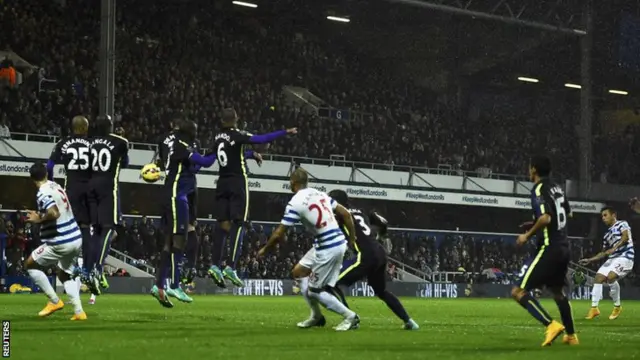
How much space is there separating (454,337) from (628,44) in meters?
43.2

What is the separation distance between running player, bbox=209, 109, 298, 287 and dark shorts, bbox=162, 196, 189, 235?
75 cm

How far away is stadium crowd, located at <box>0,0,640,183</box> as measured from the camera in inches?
1750

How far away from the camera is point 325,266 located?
15.3 meters

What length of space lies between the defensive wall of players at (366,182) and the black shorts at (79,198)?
72.8ft

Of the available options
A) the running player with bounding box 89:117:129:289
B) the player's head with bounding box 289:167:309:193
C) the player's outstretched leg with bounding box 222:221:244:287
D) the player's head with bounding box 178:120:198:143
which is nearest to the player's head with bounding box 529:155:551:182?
the player's head with bounding box 289:167:309:193

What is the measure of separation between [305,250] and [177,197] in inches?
1086

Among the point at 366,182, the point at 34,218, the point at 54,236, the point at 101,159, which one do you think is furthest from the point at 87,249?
the point at 366,182

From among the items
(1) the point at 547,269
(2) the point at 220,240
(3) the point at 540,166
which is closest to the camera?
(1) the point at 547,269

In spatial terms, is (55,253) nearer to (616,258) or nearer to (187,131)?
(187,131)

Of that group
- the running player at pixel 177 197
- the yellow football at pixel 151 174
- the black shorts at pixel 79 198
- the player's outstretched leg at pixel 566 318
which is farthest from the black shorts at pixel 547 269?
the yellow football at pixel 151 174

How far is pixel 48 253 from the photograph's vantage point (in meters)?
16.2

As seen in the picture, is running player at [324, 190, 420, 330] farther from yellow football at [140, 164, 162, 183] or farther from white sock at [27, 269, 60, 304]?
yellow football at [140, 164, 162, 183]

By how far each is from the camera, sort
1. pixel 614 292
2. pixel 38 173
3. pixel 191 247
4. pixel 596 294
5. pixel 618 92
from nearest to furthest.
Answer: pixel 38 173
pixel 191 247
pixel 596 294
pixel 614 292
pixel 618 92

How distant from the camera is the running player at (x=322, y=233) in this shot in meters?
15.1
